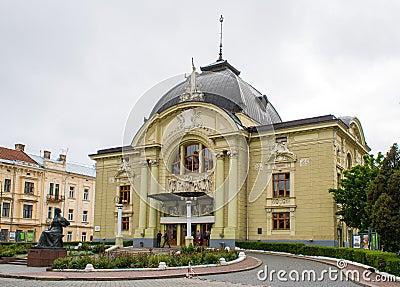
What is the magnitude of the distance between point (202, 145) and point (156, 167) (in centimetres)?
493

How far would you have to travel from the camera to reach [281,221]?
3638 cm

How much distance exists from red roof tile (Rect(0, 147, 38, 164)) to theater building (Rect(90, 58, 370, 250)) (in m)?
16.4

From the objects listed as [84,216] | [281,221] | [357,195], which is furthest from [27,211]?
[357,195]

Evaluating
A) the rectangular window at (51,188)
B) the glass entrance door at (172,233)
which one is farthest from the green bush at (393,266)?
the rectangular window at (51,188)

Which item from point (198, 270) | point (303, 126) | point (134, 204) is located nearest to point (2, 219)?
point (134, 204)

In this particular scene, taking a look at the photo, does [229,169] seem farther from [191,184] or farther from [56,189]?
[56,189]

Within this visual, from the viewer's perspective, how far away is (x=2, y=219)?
52.5 metres

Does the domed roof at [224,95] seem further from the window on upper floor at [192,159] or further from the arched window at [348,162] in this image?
the arched window at [348,162]

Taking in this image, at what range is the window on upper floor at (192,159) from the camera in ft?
131

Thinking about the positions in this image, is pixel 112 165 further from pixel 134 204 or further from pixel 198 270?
pixel 198 270

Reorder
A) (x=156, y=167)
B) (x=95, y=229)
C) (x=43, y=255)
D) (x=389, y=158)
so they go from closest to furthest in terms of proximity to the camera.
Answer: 1. (x=389, y=158)
2. (x=43, y=255)
3. (x=156, y=167)
4. (x=95, y=229)

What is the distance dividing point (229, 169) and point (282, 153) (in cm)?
434

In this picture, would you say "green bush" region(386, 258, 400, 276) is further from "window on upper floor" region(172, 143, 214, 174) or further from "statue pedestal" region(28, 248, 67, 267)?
"window on upper floor" region(172, 143, 214, 174)

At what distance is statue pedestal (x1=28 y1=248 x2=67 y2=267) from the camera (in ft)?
80.8
